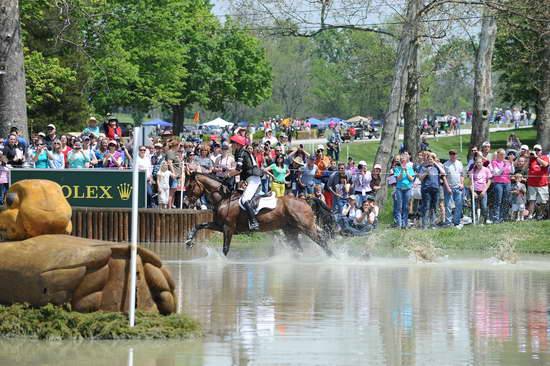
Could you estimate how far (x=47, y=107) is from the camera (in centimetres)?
5912

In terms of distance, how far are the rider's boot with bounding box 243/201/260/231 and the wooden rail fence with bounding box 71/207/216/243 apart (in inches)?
176

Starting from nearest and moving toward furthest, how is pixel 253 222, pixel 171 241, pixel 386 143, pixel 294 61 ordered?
1. pixel 253 222
2. pixel 171 241
3. pixel 386 143
4. pixel 294 61

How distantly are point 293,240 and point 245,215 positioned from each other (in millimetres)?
1233

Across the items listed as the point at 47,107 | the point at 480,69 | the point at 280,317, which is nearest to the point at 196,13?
the point at 47,107

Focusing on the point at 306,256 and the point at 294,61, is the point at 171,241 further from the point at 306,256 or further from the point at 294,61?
the point at 294,61

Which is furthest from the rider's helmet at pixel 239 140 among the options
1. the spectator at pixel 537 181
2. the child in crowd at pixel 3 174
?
the spectator at pixel 537 181

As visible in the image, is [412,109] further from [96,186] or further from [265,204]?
[265,204]

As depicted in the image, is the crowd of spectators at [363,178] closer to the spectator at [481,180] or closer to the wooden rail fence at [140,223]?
the spectator at [481,180]

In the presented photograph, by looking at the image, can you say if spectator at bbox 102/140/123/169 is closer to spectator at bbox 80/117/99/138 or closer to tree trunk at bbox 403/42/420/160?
spectator at bbox 80/117/99/138

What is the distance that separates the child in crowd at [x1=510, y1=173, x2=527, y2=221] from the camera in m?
27.8

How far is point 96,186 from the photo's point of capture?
27047 mm


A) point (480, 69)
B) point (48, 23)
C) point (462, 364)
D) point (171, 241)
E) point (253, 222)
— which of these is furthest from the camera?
point (48, 23)

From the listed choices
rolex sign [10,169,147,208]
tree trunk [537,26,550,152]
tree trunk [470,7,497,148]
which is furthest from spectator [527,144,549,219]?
tree trunk [537,26,550,152]

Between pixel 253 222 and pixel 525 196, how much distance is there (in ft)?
27.6
